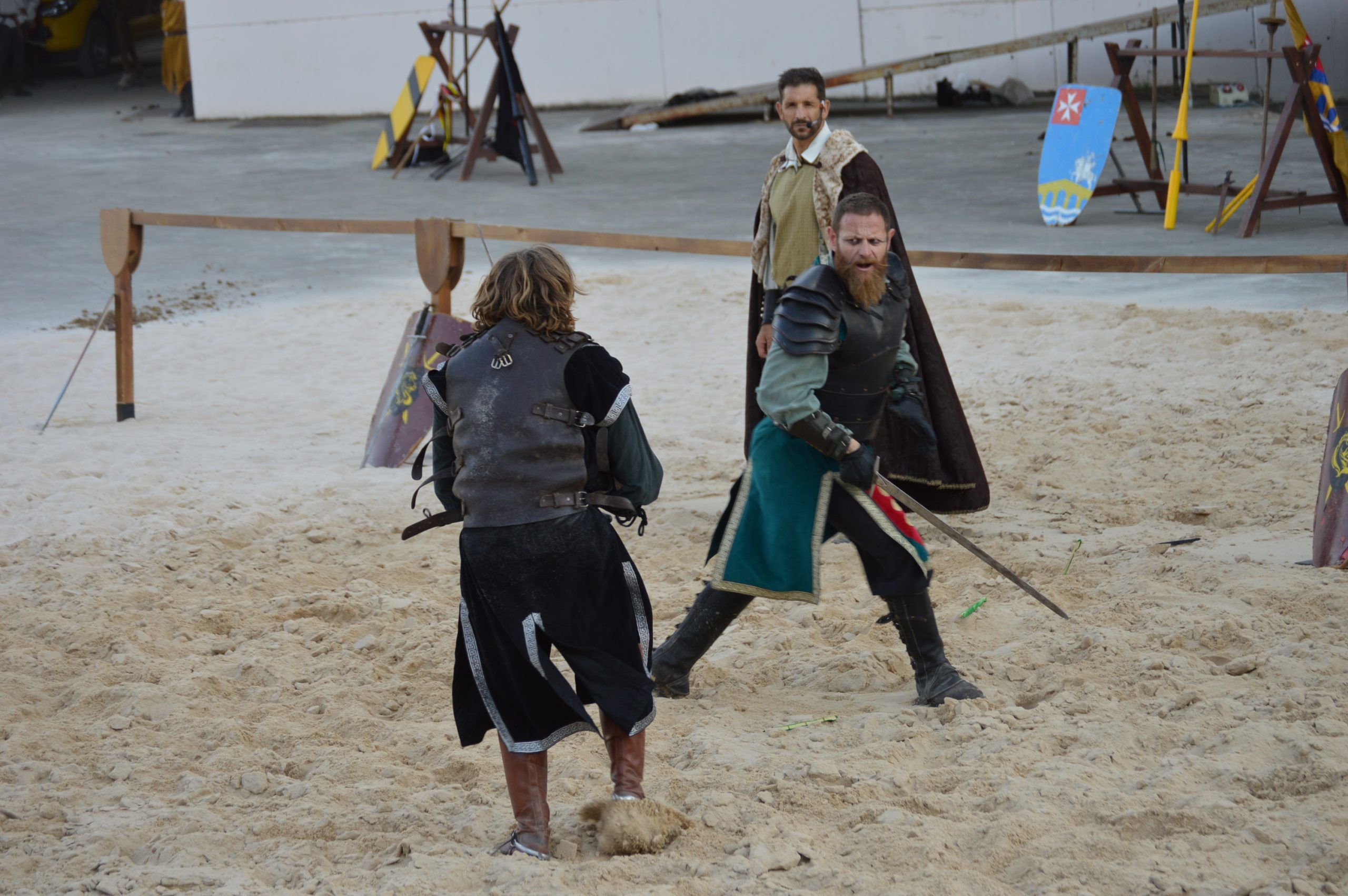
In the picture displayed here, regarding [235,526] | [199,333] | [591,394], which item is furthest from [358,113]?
[591,394]

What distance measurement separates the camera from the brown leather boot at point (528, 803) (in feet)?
8.96

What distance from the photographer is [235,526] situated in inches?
204

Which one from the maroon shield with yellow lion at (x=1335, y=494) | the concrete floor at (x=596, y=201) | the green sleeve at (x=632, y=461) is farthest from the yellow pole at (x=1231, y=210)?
the green sleeve at (x=632, y=461)

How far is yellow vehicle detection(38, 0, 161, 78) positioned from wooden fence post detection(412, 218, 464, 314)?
20.2m

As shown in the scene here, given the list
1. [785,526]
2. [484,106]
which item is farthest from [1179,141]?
[785,526]

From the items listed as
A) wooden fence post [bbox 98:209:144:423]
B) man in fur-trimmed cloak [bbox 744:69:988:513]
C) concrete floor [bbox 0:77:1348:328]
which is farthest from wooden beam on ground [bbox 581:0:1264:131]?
man in fur-trimmed cloak [bbox 744:69:988:513]

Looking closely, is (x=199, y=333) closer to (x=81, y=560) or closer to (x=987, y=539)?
(x=81, y=560)

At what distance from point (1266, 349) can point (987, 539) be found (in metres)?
2.74

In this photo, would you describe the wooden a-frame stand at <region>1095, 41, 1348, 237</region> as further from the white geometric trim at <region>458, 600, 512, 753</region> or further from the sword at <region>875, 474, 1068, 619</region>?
the white geometric trim at <region>458, 600, 512, 753</region>

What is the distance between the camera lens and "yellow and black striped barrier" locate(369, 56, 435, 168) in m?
13.3

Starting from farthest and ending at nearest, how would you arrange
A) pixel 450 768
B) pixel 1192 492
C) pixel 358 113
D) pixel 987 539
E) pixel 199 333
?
1. pixel 358 113
2. pixel 199 333
3. pixel 1192 492
4. pixel 987 539
5. pixel 450 768

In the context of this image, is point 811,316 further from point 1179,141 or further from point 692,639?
point 1179,141

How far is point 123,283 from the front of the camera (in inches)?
→ 267

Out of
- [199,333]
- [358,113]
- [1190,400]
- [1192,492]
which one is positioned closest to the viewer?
[1192,492]
